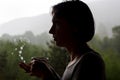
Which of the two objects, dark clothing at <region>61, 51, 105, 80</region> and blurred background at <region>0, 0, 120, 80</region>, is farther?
blurred background at <region>0, 0, 120, 80</region>

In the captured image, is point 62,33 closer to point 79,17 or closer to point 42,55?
point 79,17

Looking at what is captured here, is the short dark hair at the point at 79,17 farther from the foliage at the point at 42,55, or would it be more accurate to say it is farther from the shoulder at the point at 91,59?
the foliage at the point at 42,55

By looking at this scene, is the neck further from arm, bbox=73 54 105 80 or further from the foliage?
the foliage

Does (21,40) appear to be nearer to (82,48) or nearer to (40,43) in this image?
(40,43)

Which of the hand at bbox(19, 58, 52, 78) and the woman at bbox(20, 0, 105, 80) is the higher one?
the woman at bbox(20, 0, 105, 80)

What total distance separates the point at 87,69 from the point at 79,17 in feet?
0.29

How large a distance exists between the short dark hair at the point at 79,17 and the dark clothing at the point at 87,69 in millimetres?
40

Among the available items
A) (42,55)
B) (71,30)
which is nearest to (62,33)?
(71,30)

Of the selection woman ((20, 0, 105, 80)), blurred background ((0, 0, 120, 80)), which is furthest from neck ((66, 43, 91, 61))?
blurred background ((0, 0, 120, 80))

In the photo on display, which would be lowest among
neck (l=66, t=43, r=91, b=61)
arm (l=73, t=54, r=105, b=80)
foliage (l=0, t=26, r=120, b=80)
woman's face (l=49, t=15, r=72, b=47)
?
foliage (l=0, t=26, r=120, b=80)

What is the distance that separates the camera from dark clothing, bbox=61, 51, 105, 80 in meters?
0.43

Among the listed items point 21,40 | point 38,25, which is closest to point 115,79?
point 21,40

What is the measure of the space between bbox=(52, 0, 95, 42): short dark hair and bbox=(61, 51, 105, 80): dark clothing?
4 cm

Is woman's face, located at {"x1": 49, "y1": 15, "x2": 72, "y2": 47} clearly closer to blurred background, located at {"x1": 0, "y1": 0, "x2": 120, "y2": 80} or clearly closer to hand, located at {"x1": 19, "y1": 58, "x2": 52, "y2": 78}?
hand, located at {"x1": 19, "y1": 58, "x2": 52, "y2": 78}
